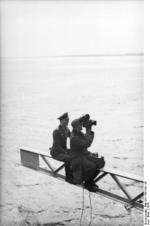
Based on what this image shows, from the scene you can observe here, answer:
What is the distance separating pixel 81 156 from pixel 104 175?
0.24 meters

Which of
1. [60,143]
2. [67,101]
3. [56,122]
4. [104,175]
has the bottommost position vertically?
[104,175]

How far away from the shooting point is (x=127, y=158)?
340 centimetres

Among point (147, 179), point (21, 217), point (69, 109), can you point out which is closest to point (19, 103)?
point (69, 109)

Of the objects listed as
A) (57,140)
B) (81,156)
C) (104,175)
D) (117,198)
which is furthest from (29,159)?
(117,198)

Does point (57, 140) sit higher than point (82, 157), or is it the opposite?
point (57, 140)

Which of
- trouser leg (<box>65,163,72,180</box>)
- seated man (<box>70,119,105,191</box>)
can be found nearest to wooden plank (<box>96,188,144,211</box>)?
seated man (<box>70,119,105,191</box>)

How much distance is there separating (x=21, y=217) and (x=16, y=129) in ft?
2.52

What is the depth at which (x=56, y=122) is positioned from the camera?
346 centimetres

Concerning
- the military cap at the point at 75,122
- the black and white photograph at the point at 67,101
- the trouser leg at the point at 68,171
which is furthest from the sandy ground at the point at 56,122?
the military cap at the point at 75,122

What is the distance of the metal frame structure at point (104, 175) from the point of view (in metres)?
3.12

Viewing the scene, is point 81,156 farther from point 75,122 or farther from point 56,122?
point 56,122

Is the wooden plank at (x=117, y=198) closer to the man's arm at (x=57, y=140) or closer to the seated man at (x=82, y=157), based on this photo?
the seated man at (x=82, y=157)

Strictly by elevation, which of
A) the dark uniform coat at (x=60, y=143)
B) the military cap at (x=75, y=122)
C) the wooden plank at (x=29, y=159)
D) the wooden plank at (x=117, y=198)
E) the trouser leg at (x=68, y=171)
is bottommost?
the wooden plank at (x=117, y=198)

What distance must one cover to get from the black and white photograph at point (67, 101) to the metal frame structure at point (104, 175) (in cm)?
1
